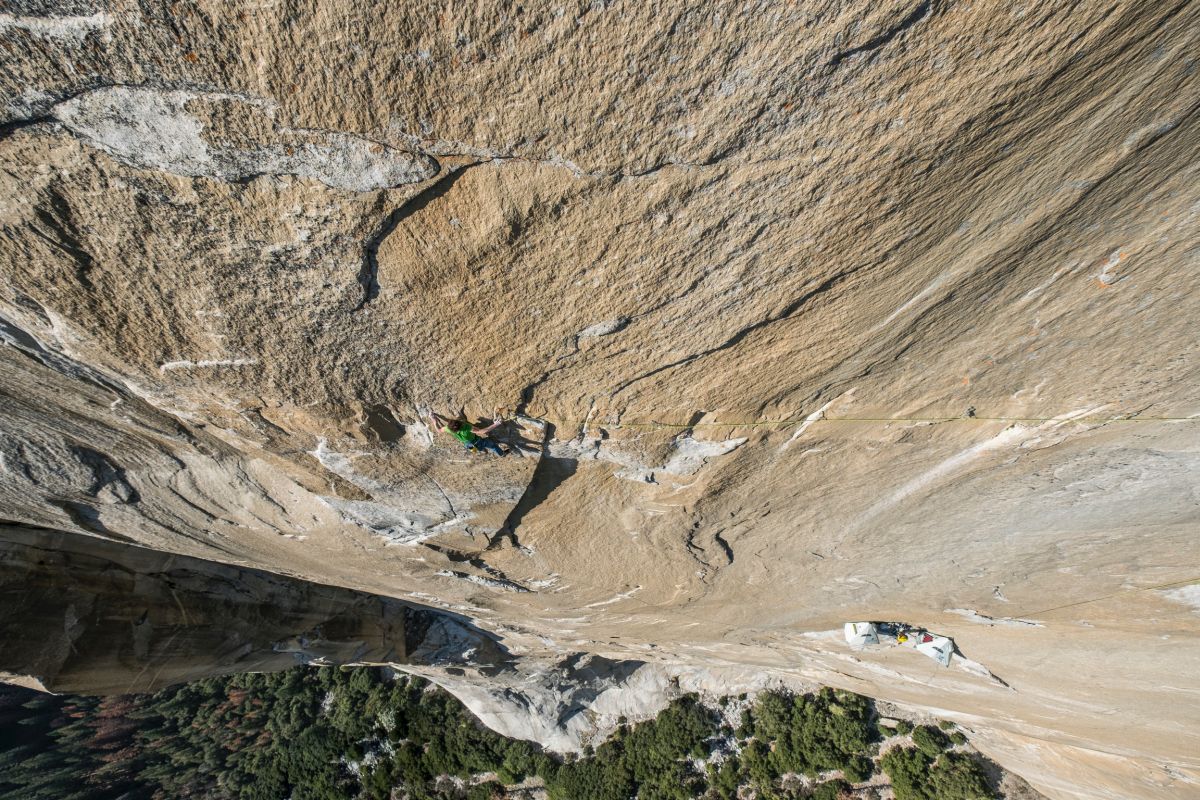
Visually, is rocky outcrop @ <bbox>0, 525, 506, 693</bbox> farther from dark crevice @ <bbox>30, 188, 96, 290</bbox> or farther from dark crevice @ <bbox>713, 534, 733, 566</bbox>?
dark crevice @ <bbox>713, 534, 733, 566</bbox>

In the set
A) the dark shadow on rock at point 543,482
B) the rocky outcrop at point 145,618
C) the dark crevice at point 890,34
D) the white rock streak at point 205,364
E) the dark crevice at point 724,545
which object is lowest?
the rocky outcrop at point 145,618

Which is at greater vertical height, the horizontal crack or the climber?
the horizontal crack

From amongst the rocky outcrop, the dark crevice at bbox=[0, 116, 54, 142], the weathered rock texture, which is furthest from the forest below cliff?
the dark crevice at bbox=[0, 116, 54, 142]

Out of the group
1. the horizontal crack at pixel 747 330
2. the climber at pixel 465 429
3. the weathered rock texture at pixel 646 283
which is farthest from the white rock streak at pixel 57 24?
the horizontal crack at pixel 747 330

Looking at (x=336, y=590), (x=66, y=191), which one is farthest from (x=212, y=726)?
(x=66, y=191)

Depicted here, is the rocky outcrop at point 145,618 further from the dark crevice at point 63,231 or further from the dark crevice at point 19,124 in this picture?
the dark crevice at point 19,124

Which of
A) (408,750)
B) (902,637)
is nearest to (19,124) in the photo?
(902,637)
